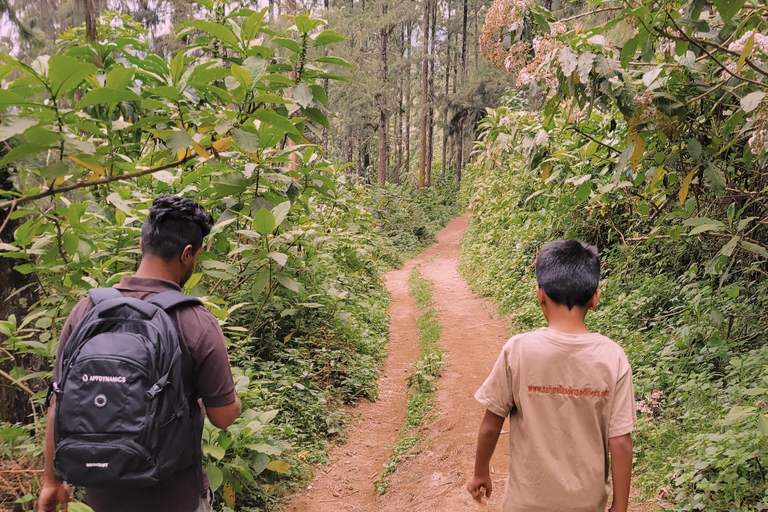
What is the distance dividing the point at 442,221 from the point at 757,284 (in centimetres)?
2015

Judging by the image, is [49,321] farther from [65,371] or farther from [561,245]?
[561,245]

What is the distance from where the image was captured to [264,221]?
3.28 meters

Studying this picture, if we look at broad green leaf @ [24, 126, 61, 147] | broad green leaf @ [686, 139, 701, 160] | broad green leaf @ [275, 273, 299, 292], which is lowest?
broad green leaf @ [275, 273, 299, 292]

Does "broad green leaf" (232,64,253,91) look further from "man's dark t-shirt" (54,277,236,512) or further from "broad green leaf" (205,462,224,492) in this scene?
"broad green leaf" (205,462,224,492)

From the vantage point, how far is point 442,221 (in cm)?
2462

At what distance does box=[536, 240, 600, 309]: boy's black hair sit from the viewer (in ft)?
6.21

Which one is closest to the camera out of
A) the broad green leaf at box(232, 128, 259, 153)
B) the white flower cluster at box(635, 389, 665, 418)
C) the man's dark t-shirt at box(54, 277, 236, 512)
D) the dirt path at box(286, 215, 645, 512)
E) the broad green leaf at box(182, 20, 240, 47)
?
the man's dark t-shirt at box(54, 277, 236, 512)

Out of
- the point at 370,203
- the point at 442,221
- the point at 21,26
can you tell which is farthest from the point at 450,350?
the point at 442,221

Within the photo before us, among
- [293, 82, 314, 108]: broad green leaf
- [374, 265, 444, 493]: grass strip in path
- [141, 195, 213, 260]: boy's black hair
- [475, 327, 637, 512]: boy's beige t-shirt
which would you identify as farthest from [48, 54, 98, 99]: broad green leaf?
[374, 265, 444, 493]: grass strip in path

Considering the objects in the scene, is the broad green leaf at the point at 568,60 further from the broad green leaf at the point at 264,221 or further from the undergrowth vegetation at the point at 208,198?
the broad green leaf at the point at 264,221

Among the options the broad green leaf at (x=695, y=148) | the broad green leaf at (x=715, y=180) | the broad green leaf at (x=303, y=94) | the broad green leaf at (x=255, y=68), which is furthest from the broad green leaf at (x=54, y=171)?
the broad green leaf at (x=715, y=180)

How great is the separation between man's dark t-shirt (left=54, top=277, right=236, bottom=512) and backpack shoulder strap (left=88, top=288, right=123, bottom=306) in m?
0.06

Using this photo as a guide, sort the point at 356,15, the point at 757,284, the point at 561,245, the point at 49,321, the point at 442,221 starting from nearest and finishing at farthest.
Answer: the point at 561,245
the point at 49,321
the point at 757,284
the point at 356,15
the point at 442,221

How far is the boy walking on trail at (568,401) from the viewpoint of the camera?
6.05 feet
